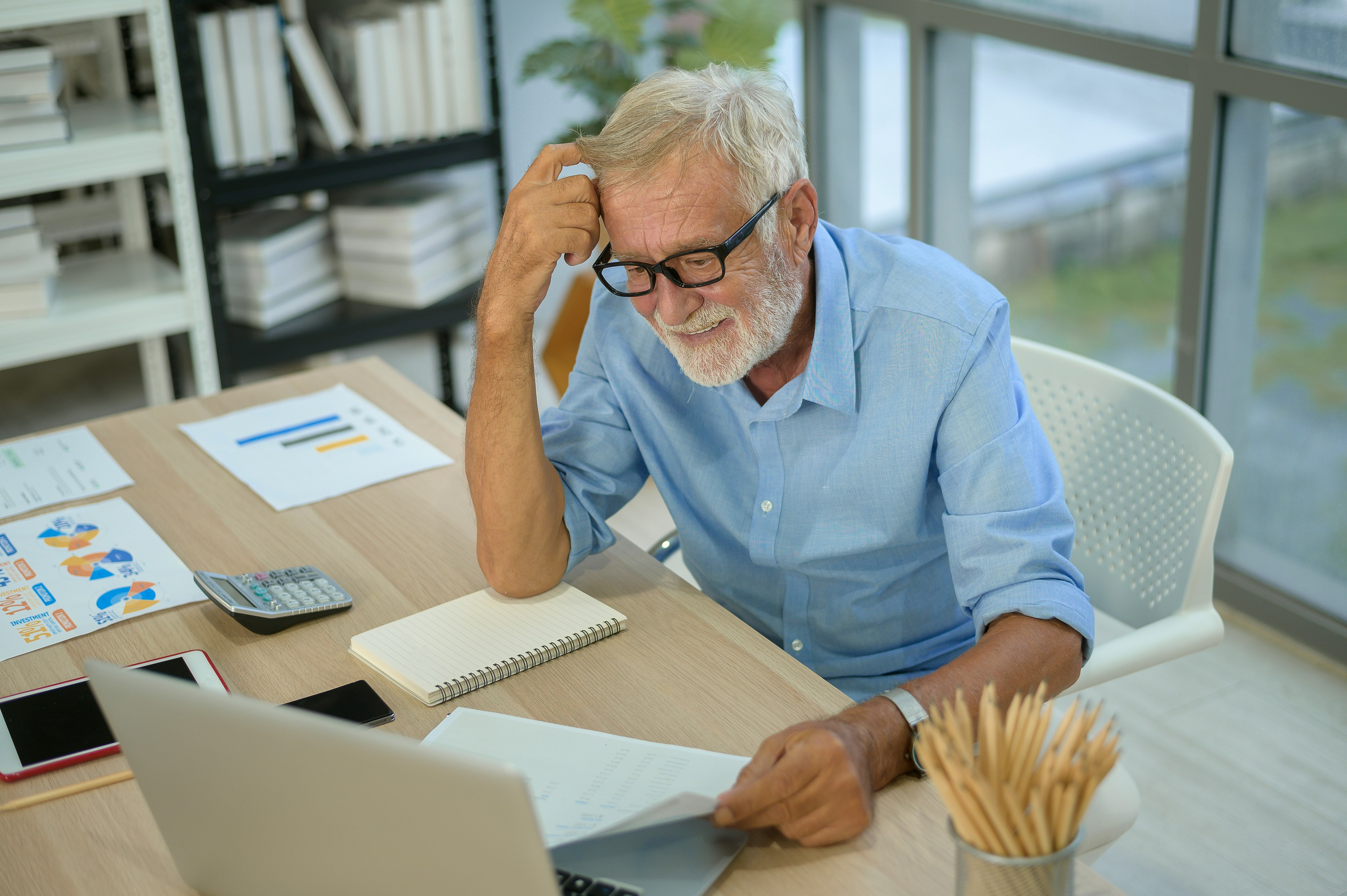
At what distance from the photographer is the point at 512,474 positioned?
1454 mm

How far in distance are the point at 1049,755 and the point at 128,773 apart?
0.85 meters

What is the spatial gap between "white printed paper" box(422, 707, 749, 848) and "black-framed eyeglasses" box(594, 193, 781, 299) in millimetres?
511

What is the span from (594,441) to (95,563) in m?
0.64

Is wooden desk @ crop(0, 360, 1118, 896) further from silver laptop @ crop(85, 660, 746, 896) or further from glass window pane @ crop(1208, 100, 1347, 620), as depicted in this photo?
glass window pane @ crop(1208, 100, 1347, 620)

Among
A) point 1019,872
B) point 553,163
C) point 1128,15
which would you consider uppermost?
point 1128,15

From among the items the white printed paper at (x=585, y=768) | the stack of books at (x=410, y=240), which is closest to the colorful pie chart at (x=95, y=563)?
the white printed paper at (x=585, y=768)

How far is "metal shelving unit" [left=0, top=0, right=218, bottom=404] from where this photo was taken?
2.70 metres

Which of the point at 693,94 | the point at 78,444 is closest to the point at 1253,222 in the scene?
the point at 693,94

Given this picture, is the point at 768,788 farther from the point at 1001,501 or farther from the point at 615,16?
the point at 615,16

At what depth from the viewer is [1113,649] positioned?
144cm

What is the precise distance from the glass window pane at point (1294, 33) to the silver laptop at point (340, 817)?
1967 millimetres

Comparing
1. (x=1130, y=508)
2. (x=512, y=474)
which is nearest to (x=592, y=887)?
(x=512, y=474)

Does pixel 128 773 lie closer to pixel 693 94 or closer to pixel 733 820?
pixel 733 820

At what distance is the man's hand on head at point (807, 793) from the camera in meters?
1.02
